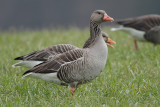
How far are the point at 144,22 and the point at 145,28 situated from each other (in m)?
0.22

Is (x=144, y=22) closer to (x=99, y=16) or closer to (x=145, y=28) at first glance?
(x=145, y=28)

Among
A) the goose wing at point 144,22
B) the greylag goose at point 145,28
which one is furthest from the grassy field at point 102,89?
the goose wing at point 144,22

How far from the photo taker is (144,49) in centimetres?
1111

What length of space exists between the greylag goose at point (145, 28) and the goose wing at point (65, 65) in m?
5.55

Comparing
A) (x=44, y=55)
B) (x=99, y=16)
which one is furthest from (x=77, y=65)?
(x=99, y=16)

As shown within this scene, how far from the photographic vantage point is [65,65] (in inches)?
233

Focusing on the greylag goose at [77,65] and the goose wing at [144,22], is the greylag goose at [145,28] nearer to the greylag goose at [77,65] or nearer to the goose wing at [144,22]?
the goose wing at [144,22]

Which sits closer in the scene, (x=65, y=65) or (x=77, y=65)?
(x=77, y=65)

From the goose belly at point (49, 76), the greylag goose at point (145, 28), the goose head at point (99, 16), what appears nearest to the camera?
the goose belly at point (49, 76)

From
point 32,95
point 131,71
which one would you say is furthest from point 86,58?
point 131,71

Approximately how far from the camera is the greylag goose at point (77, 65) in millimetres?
5824

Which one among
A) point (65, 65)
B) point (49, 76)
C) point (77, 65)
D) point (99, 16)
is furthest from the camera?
point (99, 16)

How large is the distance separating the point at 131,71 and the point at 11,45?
6398 millimetres

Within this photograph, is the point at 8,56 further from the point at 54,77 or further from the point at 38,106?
the point at 38,106
